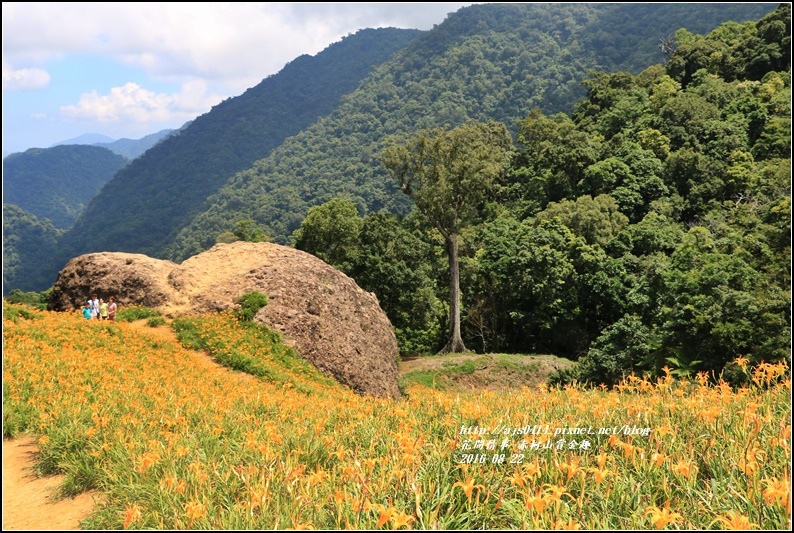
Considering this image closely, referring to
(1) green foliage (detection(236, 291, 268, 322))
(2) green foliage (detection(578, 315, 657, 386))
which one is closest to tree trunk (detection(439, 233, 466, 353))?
(2) green foliage (detection(578, 315, 657, 386))

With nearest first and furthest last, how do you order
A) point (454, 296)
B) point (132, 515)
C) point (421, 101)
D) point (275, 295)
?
point (132, 515) < point (275, 295) < point (454, 296) < point (421, 101)

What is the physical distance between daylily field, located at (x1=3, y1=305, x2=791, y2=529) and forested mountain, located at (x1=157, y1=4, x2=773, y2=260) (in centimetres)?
9301

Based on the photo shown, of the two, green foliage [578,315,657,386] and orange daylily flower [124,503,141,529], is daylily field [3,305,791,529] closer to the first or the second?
orange daylily flower [124,503,141,529]

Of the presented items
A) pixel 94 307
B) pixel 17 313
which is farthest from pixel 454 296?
pixel 17 313

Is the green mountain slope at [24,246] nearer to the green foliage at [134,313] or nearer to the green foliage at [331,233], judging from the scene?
the green foliage at [331,233]

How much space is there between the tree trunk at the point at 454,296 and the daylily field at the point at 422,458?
23223mm

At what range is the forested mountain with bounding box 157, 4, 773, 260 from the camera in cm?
11369

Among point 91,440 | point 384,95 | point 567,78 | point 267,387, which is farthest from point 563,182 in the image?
point 384,95

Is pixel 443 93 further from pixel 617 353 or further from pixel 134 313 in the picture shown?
pixel 134 313

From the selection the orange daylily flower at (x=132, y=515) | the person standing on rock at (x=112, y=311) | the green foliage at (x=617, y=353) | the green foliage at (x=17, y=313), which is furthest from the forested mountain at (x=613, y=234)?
the green foliage at (x=17, y=313)

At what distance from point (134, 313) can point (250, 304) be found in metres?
3.26

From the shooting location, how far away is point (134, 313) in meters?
15.0

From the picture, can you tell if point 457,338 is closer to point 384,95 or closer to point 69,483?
point 69,483

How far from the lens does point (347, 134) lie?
14350cm
